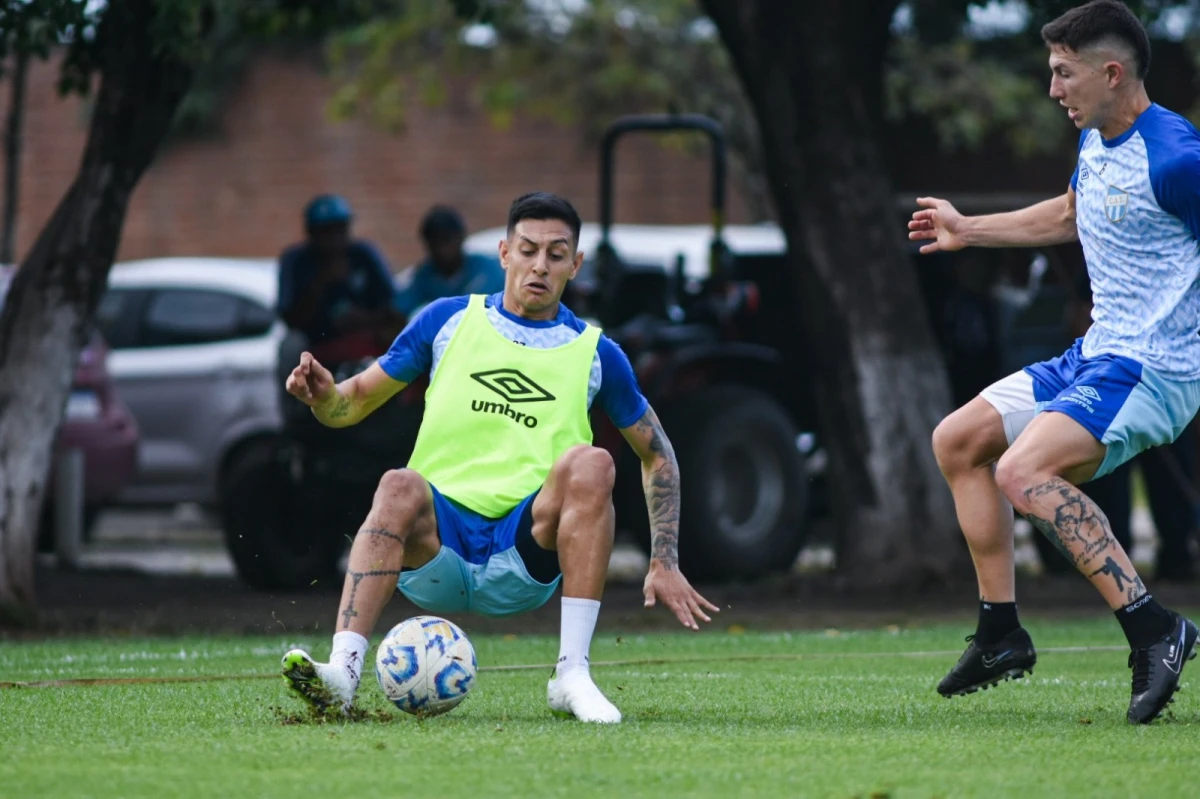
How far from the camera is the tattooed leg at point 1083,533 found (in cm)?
608

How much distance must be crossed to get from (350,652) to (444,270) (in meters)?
6.86

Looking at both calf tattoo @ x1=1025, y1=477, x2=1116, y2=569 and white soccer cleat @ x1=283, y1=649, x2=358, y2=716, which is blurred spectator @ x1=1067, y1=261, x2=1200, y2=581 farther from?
white soccer cleat @ x1=283, y1=649, x2=358, y2=716

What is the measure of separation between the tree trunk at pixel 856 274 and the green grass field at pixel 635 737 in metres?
3.58

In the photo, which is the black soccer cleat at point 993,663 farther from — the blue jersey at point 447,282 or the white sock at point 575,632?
the blue jersey at point 447,282

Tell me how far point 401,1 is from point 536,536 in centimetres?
1953

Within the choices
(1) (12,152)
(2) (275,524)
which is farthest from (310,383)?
(1) (12,152)

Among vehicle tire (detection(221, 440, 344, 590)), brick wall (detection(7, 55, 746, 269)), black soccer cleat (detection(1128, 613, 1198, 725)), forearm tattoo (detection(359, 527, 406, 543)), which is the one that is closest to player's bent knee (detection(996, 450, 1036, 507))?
black soccer cleat (detection(1128, 613, 1198, 725))

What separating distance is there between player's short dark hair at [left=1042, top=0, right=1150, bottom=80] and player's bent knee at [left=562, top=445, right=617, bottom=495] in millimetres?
1774

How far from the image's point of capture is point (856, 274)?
39.5 feet

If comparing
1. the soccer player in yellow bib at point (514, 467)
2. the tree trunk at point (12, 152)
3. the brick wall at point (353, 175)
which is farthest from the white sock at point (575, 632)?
the brick wall at point (353, 175)

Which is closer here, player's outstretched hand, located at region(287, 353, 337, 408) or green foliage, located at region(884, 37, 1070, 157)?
player's outstretched hand, located at region(287, 353, 337, 408)

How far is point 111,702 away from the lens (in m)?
6.55

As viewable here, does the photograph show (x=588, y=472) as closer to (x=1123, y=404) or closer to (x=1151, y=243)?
(x=1123, y=404)

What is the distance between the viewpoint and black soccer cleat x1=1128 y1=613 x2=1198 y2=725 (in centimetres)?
595
